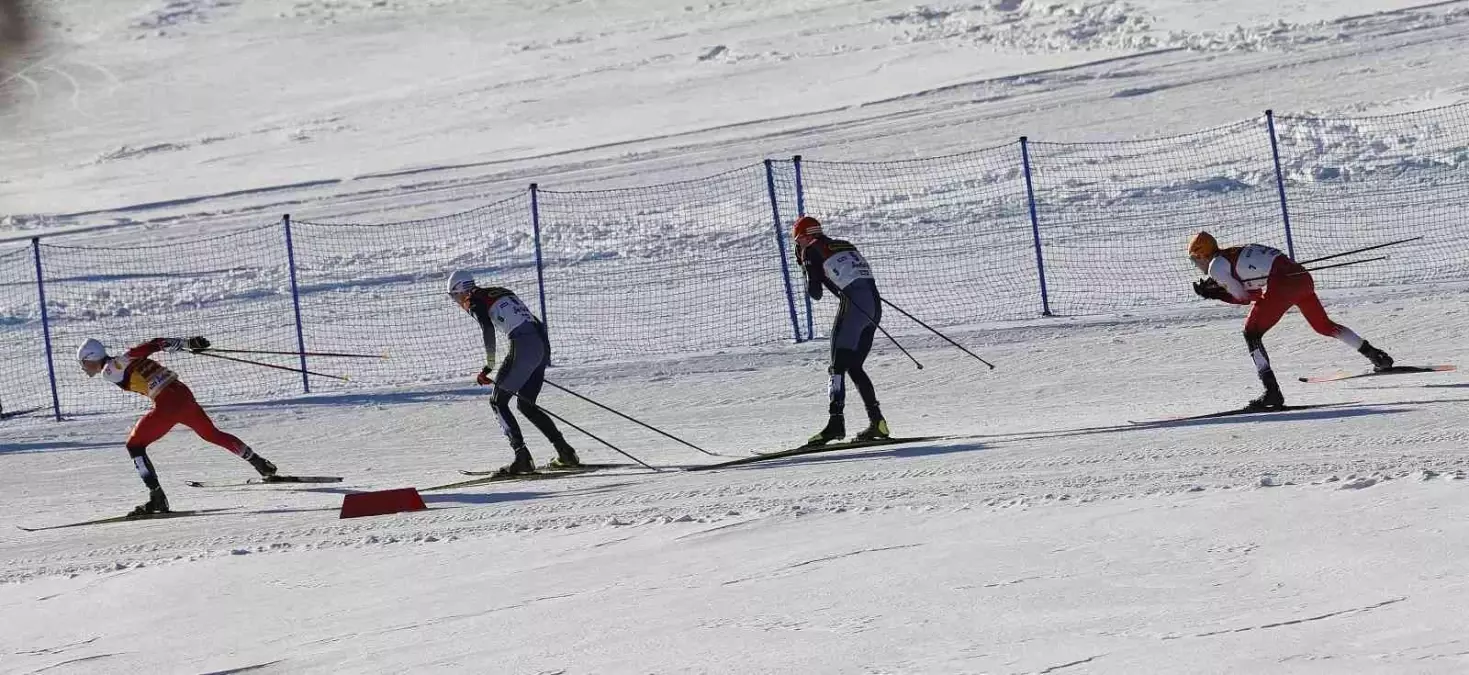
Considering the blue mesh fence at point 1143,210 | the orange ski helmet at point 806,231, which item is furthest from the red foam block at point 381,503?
the blue mesh fence at point 1143,210

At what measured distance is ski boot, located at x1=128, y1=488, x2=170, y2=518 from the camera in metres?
12.1

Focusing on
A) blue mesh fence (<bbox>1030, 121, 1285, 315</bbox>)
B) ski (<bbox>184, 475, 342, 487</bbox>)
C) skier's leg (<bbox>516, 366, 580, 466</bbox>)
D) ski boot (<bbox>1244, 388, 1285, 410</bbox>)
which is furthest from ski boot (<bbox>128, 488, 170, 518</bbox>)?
blue mesh fence (<bbox>1030, 121, 1285, 315</bbox>)

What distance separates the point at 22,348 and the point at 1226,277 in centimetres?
1627

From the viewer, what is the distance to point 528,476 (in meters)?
12.2

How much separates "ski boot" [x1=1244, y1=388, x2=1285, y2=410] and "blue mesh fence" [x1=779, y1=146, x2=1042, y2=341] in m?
6.36

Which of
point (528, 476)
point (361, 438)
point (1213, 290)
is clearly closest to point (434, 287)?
point (361, 438)

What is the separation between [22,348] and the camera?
22156 mm

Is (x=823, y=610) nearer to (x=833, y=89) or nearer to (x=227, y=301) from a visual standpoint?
(x=227, y=301)

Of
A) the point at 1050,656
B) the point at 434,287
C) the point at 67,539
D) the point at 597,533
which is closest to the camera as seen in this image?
the point at 1050,656

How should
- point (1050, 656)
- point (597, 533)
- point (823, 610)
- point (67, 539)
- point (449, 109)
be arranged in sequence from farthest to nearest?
point (449, 109) → point (67, 539) → point (597, 533) → point (823, 610) → point (1050, 656)

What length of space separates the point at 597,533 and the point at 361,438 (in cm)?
579

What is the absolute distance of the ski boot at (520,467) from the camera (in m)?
12.3

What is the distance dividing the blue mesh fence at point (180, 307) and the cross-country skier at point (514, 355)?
20.9 ft

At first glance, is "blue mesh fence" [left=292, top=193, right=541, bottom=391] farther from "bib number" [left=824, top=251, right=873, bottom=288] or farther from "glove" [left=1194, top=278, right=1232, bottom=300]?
"glove" [left=1194, top=278, right=1232, bottom=300]
